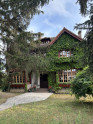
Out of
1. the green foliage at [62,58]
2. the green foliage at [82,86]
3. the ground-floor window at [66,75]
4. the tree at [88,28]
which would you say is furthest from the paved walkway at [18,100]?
the tree at [88,28]

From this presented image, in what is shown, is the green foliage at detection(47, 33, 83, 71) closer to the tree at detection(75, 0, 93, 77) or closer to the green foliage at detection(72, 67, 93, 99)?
the green foliage at detection(72, 67, 93, 99)

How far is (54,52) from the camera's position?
15.1 m

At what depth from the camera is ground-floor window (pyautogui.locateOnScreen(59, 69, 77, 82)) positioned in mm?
14648

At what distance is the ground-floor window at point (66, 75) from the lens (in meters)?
14.6

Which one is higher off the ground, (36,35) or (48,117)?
(36,35)

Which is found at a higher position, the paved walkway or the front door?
the front door

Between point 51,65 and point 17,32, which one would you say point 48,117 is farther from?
point 51,65

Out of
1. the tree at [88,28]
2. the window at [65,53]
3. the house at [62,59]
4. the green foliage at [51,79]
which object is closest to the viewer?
the tree at [88,28]

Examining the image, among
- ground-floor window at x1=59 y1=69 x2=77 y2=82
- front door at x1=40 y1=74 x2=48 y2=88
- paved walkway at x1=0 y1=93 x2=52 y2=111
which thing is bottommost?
paved walkway at x1=0 y1=93 x2=52 y2=111

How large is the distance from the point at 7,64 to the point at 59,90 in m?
7.46

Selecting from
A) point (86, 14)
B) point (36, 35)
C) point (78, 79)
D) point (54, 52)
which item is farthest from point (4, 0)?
point (54, 52)

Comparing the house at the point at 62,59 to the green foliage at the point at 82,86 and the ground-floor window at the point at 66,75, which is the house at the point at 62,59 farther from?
the green foliage at the point at 82,86

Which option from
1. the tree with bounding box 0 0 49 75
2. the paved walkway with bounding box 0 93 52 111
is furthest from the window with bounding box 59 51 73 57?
the paved walkway with bounding box 0 93 52 111

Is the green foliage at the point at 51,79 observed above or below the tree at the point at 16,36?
below
